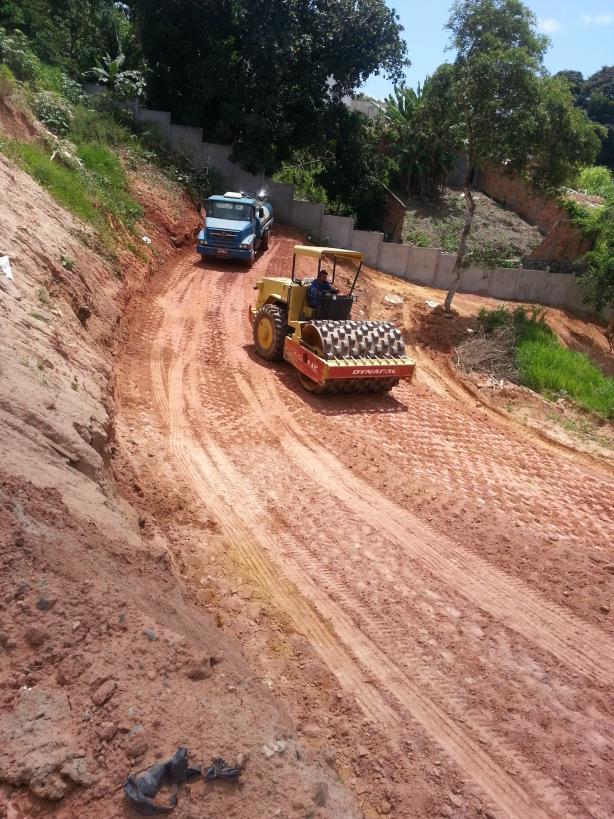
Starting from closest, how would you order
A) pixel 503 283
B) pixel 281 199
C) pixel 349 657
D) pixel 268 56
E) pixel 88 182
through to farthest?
pixel 349 657 < pixel 88 182 < pixel 268 56 < pixel 503 283 < pixel 281 199

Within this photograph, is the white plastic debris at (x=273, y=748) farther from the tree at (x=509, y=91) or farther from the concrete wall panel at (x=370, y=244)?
the concrete wall panel at (x=370, y=244)

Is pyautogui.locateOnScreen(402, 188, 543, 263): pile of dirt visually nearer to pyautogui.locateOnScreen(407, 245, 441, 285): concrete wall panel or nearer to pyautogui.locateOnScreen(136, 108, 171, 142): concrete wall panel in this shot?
pyautogui.locateOnScreen(407, 245, 441, 285): concrete wall panel

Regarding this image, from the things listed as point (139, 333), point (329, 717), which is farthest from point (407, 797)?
point (139, 333)

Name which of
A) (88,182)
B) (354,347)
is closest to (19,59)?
Answer: (88,182)

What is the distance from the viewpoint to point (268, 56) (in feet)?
74.1

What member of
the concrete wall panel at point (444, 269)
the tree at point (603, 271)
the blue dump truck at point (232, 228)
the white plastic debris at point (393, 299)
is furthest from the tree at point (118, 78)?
the tree at point (603, 271)

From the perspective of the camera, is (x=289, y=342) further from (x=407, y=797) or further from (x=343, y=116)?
(x=343, y=116)

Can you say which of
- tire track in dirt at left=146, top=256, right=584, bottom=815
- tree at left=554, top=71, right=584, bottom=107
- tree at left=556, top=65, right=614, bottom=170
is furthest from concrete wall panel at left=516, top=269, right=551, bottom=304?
tree at left=554, top=71, right=584, bottom=107

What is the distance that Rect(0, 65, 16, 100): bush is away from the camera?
14678 mm

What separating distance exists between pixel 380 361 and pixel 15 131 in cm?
1105

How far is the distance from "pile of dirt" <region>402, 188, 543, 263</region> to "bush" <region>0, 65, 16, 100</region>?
15.7 m

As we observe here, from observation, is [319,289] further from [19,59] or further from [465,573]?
[19,59]

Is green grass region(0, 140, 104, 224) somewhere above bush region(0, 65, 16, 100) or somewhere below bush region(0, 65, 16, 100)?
below

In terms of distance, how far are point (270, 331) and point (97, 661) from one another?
8.76 metres
